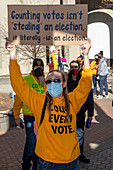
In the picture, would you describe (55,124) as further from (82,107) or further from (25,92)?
(82,107)

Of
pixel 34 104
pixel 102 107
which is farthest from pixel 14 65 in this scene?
pixel 102 107

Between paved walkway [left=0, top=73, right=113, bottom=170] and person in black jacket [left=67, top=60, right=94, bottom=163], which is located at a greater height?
person in black jacket [left=67, top=60, right=94, bottom=163]

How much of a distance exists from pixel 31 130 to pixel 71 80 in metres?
1.17

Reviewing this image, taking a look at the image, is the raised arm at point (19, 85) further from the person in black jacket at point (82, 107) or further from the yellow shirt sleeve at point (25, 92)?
the person in black jacket at point (82, 107)

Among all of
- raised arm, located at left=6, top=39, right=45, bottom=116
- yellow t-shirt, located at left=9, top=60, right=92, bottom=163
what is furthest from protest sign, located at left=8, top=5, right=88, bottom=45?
yellow t-shirt, located at left=9, top=60, right=92, bottom=163

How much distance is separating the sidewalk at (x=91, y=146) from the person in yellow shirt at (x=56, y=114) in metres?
2.48

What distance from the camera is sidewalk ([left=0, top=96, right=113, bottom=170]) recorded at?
16.8 ft

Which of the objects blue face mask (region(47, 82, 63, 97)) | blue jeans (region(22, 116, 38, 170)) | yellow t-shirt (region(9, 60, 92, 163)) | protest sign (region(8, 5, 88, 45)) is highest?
protest sign (region(8, 5, 88, 45))

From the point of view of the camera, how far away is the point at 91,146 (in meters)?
6.15

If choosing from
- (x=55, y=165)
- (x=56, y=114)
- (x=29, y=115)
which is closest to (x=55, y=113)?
(x=56, y=114)

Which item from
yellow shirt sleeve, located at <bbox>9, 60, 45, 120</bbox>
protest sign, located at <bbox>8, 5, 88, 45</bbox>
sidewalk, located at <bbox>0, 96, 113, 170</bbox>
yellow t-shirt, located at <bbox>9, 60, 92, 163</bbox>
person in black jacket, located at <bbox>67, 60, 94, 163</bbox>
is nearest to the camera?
yellow t-shirt, located at <bbox>9, 60, 92, 163</bbox>

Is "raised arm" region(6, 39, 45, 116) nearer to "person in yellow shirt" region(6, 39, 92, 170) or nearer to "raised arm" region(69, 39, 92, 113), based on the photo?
"person in yellow shirt" region(6, 39, 92, 170)

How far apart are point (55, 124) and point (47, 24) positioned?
2.29 meters

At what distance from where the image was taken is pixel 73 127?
8.93ft
